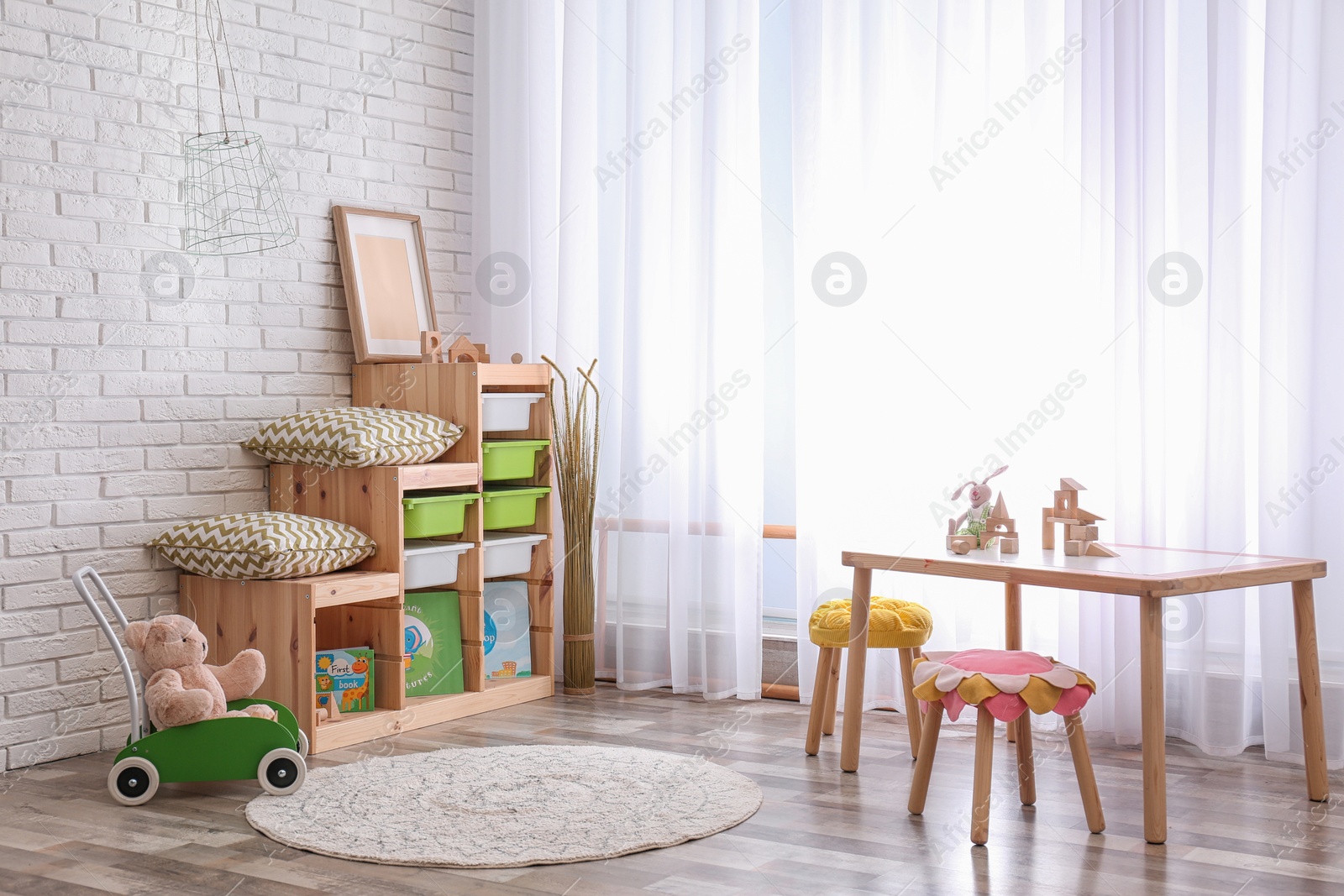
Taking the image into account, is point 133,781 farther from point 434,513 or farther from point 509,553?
point 509,553

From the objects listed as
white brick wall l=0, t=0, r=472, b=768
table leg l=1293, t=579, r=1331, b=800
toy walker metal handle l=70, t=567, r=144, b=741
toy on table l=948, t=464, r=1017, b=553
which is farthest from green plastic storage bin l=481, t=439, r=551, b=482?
table leg l=1293, t=579, r=1331, b=800

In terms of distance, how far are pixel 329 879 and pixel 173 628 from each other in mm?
852

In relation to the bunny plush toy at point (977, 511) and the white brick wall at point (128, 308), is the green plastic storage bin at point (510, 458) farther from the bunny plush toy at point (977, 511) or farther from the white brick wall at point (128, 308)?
the bunny plush toy at point (977, 511)

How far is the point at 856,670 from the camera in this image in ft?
10.5

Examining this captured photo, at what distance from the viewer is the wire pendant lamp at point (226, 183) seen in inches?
145

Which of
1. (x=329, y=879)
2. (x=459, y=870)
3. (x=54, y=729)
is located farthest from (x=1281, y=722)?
(x=54, y=729)

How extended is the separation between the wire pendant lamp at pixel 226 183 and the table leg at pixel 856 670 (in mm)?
1999

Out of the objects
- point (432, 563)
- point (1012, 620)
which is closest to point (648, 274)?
point (432, 563)

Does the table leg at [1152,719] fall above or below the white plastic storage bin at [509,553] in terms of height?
below

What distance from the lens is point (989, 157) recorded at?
3.69m

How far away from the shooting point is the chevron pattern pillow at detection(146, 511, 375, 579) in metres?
3.34

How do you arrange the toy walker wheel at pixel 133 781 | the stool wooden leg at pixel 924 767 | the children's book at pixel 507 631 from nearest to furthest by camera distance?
1. the stool wooden leg at pixel 924 767
2. the toy walker wheel at pixel 133 781
3. the children's book at pixel 507 631

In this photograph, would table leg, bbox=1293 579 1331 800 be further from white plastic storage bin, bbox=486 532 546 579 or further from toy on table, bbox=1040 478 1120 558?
white plastic storage bin, bbox=486 532 546 579

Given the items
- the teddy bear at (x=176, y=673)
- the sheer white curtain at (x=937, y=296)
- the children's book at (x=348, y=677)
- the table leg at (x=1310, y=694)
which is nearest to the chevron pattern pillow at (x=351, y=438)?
the children's book at (x=348, y=677)
